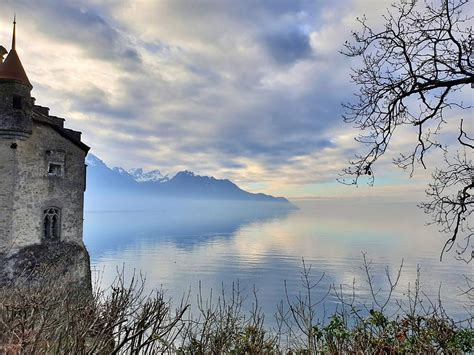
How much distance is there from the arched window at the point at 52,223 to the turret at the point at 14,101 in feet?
13.5

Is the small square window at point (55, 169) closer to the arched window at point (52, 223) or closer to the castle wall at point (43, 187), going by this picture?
the castle wall at point (43, 187)

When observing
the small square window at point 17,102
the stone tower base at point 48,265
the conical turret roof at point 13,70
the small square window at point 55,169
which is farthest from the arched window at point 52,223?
the conical turret roof at point 13,70

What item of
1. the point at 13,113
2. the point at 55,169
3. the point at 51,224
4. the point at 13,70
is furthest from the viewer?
the point at 55,169

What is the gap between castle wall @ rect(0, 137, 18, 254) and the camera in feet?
53.2

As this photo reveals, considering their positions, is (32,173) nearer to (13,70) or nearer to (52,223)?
(52,223)

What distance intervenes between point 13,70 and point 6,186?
5.68 meters

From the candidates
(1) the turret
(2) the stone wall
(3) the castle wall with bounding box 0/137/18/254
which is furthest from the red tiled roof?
(3) the castle wall with bounding box 0/137/18/254

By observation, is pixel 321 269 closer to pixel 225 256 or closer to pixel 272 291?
pixel 272 291

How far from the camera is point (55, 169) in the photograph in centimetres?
1852

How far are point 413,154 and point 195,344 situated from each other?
4.62 meters

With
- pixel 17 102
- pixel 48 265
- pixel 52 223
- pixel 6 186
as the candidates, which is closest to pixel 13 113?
pixel 17 102

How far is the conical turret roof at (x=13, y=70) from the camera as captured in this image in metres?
16.7

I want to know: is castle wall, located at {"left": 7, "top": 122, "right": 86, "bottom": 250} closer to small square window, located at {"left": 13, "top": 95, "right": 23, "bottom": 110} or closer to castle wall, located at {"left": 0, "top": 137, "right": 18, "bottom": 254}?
castle wall, located at {"left": 0, "top": 137, "right": 18, "bottom": 254}

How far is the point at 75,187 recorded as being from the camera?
64.4ft
